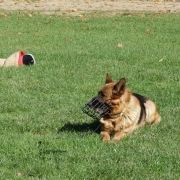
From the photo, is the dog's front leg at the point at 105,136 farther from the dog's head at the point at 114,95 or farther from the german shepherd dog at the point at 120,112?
the dog's head at the point at 114,95

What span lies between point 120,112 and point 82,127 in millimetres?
653

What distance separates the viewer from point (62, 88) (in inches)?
330

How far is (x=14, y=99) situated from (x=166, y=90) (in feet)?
8.25

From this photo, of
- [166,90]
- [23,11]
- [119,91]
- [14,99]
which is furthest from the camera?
[23,11]

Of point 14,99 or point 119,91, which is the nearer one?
point 119,91

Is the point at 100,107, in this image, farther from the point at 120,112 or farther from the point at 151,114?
the point at 151,114

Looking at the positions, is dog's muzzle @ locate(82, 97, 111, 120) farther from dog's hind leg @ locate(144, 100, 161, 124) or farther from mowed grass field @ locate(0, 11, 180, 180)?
dog's hind leg @ locate(144, 100, 161, 124)

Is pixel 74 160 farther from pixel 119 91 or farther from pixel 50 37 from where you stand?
pixel 50 37

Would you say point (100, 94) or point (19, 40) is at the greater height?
point (100, 94)

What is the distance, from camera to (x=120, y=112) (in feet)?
19.7

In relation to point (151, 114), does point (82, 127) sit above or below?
below

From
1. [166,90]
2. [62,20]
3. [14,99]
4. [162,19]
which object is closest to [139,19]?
[162,19]

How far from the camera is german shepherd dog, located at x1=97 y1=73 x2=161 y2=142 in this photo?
19.2 ft

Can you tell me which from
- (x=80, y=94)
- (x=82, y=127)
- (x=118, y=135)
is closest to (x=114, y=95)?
(x=118, y=135)
